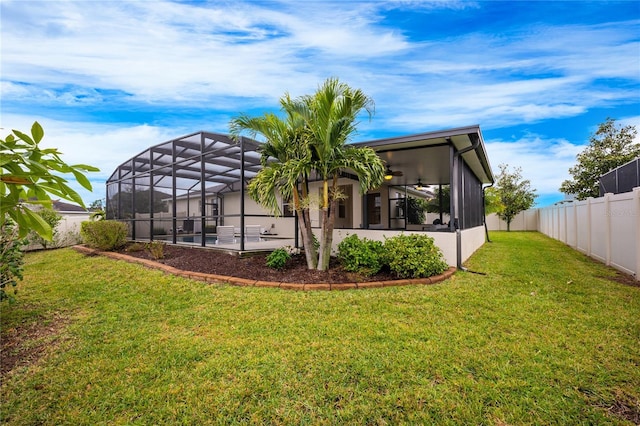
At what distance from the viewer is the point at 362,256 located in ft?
20.0

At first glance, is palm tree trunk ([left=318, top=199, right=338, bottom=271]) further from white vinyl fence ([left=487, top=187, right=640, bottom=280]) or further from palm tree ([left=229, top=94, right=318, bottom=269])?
white vinyl fence ([left=487, top=187, right=640, bottom=280])

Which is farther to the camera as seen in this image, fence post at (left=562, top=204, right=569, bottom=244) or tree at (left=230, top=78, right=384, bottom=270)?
fence post at (left=562, top=204, right=569, bottom=244)

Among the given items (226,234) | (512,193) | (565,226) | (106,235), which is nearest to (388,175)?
(226,234)

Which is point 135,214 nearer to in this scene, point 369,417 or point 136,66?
point 136,66

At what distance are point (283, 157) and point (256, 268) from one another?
2573mm

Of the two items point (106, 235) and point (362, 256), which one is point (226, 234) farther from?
point (362, 256)

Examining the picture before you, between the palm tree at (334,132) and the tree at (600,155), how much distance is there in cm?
2119

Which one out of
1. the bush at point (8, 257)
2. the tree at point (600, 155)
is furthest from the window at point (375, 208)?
the tree at point (600, 155)

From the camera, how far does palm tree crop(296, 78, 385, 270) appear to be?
5504mm

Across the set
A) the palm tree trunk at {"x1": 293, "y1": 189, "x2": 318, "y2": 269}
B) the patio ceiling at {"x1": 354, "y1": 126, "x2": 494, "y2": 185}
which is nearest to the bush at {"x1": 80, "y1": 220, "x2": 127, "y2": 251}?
the palm tree trunk at {"x1": 293, "y1": 189, "x2": 318, "y2": 269}

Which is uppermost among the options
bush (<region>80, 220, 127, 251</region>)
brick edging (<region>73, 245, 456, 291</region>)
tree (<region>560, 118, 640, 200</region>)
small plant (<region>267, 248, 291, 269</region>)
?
tree (<region>560, 118, 640, 200</region>)

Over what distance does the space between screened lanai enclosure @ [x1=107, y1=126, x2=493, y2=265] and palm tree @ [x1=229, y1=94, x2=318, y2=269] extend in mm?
850

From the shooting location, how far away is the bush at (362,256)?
19.9 feet

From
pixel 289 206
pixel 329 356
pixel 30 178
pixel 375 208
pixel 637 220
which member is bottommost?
pixel 329 356
